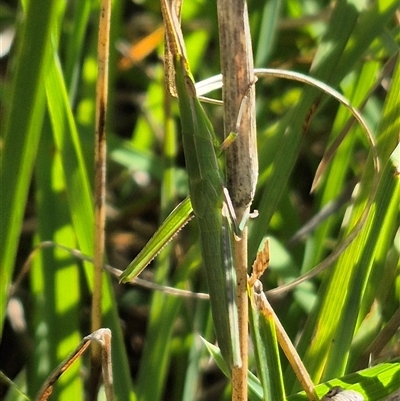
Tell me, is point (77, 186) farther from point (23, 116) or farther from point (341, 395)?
point (341, 395)

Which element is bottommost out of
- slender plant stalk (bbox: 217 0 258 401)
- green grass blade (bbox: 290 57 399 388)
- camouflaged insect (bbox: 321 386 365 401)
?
camouflaged insect (bbox: 321 386 365 401)

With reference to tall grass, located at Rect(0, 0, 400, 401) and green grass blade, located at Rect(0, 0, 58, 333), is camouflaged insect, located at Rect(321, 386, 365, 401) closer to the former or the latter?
tall grass, located at Rect(0, 0, 400, 401)

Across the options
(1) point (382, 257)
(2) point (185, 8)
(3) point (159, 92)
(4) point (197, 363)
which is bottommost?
(4) point (197, 363)

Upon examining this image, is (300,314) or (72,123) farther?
(300,314)

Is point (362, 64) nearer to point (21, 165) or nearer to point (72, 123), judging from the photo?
point (72, 123)

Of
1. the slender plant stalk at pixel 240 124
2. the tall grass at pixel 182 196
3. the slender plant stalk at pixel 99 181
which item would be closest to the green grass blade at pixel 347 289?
the tall grass at pixel 182 196

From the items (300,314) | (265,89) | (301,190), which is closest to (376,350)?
(300,314)

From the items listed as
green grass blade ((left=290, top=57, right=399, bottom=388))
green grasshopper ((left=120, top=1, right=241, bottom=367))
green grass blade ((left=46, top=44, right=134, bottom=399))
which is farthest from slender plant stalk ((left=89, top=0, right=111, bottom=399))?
green grass blade ((left=290, top=57, right=399, bottom=388))
